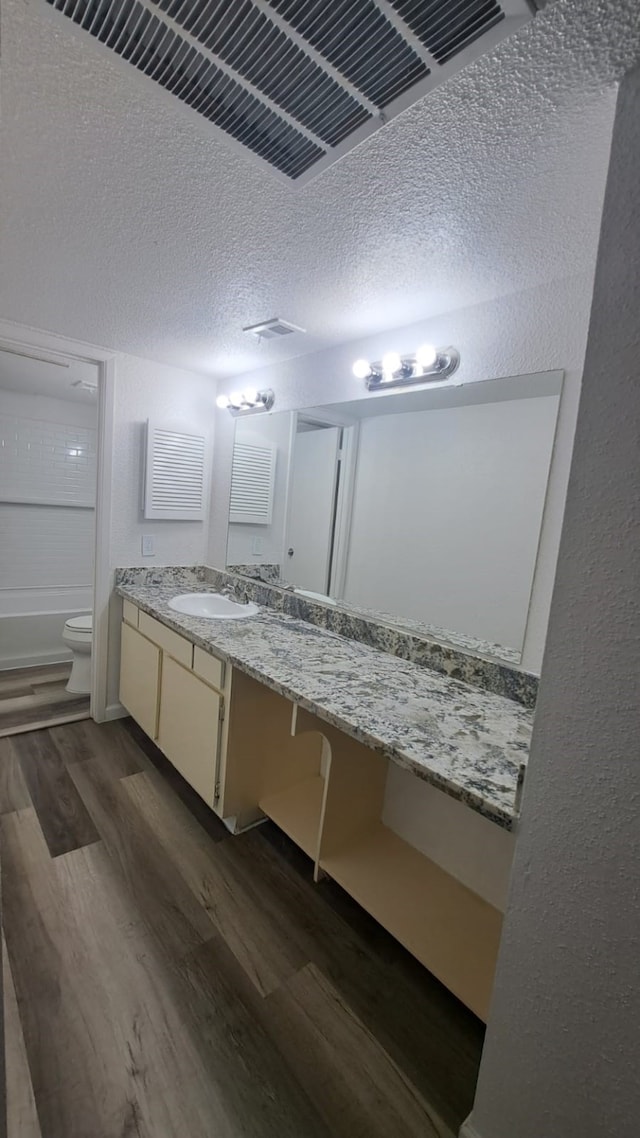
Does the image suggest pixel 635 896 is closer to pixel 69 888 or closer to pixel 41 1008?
pixel 41 1008

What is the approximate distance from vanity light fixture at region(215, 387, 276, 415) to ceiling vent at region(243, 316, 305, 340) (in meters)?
0.43

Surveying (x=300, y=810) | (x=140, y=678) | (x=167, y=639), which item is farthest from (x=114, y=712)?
(x=300, y=810)

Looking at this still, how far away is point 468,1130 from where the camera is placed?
0.95 m

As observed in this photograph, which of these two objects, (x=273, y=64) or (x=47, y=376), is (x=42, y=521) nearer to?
(x=47, y=376)

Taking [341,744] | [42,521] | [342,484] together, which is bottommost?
[341,744]

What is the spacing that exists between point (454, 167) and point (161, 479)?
2077mm

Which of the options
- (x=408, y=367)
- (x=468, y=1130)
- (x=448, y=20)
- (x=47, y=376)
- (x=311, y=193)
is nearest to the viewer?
(x=448, y=20)

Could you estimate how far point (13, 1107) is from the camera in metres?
0.97

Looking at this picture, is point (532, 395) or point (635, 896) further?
point (532, 395)

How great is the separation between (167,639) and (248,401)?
1405 millimetres

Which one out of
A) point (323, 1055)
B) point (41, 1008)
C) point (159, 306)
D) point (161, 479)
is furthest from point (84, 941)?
point (159, 306)

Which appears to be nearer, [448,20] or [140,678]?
[448,20]

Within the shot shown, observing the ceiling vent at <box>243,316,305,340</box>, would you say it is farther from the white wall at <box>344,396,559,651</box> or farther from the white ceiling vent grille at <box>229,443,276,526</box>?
the white ceiling vent grille at <box>229,443,276,526</box>

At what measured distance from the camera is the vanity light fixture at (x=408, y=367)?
1.62 meters
